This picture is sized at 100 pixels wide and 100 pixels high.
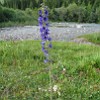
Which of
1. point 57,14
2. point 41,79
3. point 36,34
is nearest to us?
point 41,79

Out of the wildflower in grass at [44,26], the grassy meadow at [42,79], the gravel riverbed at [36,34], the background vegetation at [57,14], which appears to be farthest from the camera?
the background vegetation at [57,14]

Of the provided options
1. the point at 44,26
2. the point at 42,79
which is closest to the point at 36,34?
the point at 42,79

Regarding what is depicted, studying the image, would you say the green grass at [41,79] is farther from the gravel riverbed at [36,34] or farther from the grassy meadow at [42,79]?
the gravel riverbed at [36,34]

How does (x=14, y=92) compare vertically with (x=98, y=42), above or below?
above

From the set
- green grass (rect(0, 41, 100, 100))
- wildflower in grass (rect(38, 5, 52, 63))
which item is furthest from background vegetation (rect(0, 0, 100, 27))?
wildflower in grass (rect(38, 5, 52, 63))

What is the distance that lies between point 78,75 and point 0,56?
285 cm

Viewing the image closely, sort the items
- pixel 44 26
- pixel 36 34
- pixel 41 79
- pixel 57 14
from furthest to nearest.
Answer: pixel 57 14
pixel 36 34
pixel 41 79
pixel 44 26

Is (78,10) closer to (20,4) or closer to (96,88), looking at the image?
(20,4)

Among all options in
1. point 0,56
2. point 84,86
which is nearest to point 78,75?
point 84,86

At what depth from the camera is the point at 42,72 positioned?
24.1 feet

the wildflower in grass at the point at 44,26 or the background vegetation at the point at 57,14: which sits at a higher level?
the wildflower in grass at the point at 44,26

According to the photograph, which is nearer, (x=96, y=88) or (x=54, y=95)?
(x=54, y=95)

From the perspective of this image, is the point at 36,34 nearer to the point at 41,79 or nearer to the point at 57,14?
the point at 41,79

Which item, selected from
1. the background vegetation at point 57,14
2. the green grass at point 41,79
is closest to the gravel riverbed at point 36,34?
the green grass at point 41,79
